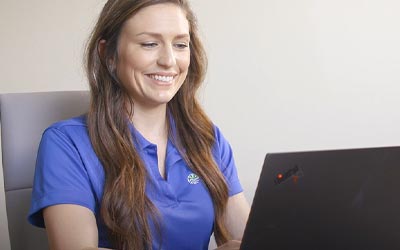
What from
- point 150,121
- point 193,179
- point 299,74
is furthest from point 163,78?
point 299,74

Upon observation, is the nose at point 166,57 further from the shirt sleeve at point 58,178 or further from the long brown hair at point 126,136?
the shirt sleeve at point 58,178

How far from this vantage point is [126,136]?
3.89ft

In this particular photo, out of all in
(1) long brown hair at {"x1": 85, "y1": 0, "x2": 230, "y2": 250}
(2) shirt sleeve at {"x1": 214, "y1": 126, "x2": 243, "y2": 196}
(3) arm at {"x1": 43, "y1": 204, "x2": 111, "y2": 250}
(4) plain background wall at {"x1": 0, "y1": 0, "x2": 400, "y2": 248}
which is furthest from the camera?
(4) plain background wall at {"x1": 0, "y1": 0, "x2": 400, "y2": 248}

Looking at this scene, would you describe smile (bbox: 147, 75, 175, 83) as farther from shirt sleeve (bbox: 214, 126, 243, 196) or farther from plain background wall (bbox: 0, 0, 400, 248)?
plain background wall (bbox: 0, 0, 400, 248)

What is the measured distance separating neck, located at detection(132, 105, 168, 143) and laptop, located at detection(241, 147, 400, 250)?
0.69m

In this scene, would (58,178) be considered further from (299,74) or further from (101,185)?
(299,74)

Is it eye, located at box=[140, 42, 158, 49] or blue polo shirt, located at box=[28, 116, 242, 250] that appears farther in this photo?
eye, located at box=[140, 42, 158, 49]

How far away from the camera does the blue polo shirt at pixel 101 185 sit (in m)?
1.03

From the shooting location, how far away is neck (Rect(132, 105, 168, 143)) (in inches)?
49.0

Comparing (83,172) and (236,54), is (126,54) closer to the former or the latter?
(83,172)

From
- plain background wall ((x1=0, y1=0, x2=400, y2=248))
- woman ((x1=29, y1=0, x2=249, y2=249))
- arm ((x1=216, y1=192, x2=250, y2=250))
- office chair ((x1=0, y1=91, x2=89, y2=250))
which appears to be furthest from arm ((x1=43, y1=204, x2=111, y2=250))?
plain background wall ((x1=0, y1=0, x2=400, y2=248))

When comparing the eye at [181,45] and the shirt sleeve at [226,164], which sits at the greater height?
the eye at [181,45]

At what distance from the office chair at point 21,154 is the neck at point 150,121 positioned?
236 mm

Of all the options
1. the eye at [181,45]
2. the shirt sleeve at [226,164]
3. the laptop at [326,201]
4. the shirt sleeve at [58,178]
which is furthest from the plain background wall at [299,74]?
the laptop at [326,201]
